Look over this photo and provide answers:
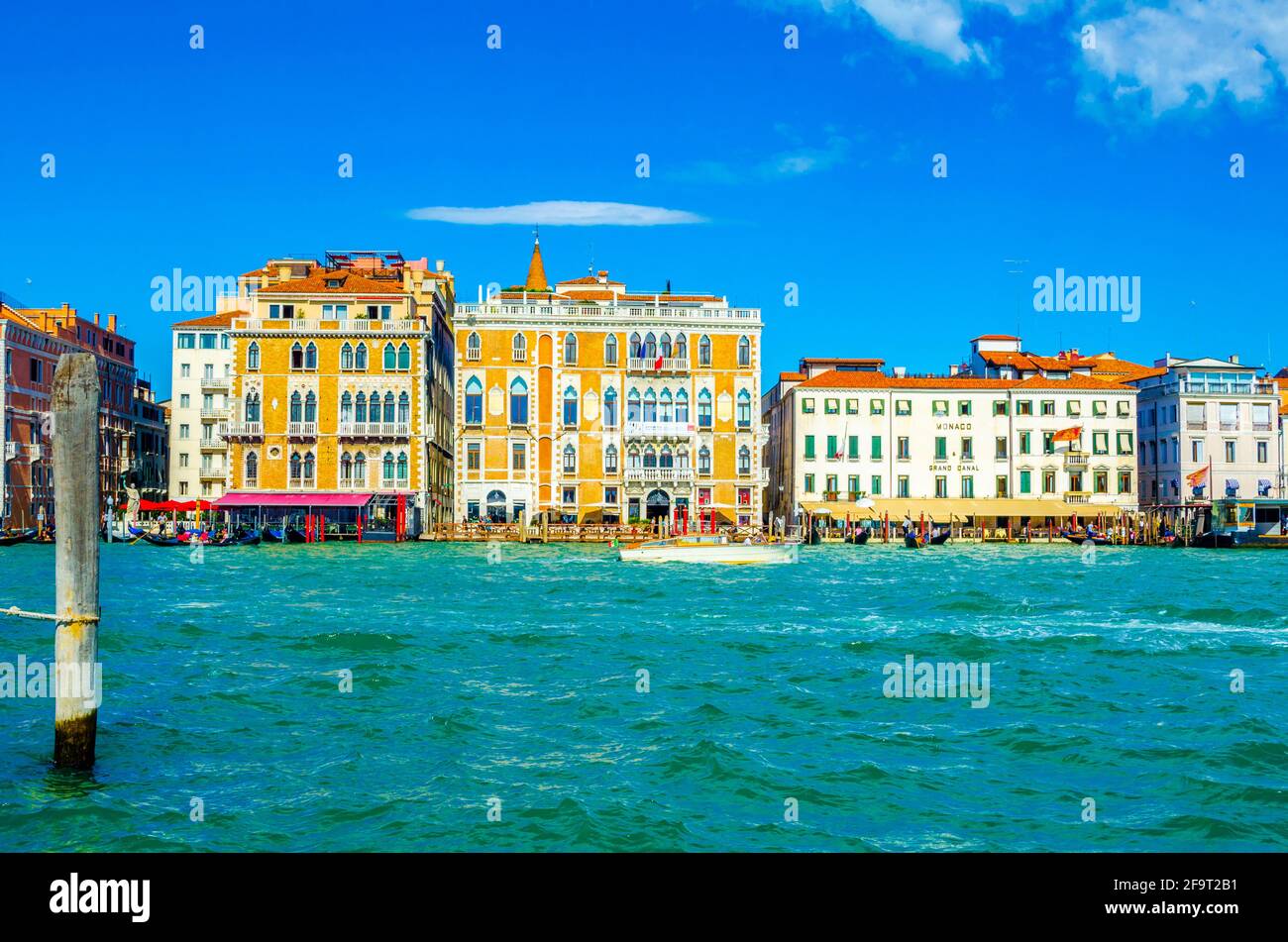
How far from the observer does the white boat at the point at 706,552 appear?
39125mm

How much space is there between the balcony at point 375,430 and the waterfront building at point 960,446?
2004 cm

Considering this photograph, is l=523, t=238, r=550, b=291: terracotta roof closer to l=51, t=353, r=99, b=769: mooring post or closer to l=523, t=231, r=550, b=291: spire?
l=523, t=231, r=550, b=291: spire

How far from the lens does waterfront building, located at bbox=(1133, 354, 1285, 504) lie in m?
63.5

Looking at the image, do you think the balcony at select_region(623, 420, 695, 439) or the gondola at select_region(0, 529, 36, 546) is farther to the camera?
the balcony at select_region(623, 420, 695, 439)

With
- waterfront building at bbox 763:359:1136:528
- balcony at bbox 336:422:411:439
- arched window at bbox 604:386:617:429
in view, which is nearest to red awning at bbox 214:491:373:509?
balcony at bbox 336:422:411:439

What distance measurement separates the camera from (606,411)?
5859 cm

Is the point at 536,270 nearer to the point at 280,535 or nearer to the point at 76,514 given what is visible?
the point at 280,535

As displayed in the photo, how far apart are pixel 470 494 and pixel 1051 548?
2749 centimetres

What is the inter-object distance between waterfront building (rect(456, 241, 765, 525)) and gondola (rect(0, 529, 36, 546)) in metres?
18.7

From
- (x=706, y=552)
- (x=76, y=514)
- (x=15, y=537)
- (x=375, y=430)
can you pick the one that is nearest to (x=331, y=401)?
(x=375, y=430)
